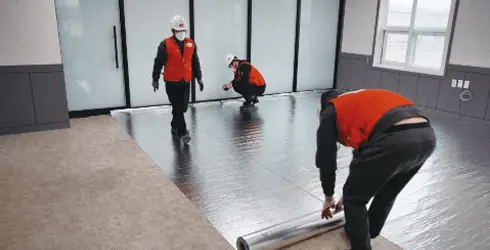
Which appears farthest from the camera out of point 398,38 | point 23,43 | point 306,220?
point 398,38

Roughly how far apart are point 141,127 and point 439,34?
4673 mm

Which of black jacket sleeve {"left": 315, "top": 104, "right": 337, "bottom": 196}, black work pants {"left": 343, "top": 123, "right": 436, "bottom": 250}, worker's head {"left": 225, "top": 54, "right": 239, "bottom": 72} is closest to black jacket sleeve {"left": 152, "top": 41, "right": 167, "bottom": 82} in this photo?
worker's head {"left": 225, "top": 54, "right": 239, "bottom": 72}

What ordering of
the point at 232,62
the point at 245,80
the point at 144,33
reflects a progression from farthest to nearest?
the point at 245,80, the point at 232,62, the point at 144,33

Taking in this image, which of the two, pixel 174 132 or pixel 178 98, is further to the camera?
pixel 174 132

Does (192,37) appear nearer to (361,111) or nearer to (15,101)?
(15,101)

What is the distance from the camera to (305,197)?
9.37 ft

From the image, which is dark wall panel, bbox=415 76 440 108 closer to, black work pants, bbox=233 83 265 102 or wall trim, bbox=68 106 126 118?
black work pants, bbox=233 83 265 102

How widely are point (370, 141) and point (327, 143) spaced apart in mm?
207

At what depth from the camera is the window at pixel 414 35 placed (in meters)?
5.60

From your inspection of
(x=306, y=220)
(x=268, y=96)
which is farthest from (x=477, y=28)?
(x=306, y=220)

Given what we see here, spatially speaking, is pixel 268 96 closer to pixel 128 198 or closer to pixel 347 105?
pixel 128 198

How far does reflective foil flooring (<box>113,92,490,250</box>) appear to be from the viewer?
2.47 m

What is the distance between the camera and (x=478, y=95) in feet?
17.3

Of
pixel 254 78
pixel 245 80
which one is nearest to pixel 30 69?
pixel 245 80
